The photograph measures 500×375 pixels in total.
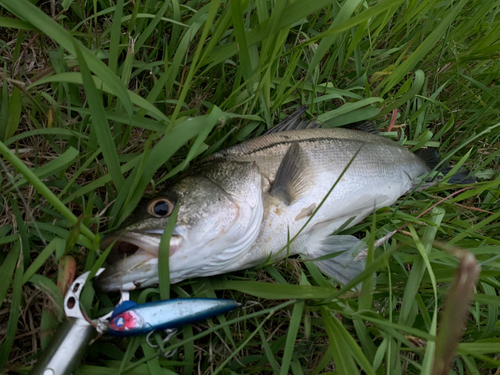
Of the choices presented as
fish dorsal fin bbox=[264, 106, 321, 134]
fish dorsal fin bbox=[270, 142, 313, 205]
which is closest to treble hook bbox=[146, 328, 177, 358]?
Answer: fish dorsal fin bbox=[270, 142, 313, 205]

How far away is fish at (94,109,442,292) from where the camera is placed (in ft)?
4.48

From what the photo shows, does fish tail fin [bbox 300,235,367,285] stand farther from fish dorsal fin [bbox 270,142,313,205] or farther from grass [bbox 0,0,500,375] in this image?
fish dorsal fin [bbox 270,142,313,205]

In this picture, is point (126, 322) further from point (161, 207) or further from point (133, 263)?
point (161, 207)

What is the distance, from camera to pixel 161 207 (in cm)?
145

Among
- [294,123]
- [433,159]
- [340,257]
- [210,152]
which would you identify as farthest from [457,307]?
[433,159]

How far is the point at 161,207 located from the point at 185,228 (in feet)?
0.54

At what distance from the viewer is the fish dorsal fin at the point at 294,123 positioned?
81.4 inches

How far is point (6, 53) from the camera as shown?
190 centimetres

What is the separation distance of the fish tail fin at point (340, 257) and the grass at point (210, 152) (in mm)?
97

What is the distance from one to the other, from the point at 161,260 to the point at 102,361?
23.0 inches

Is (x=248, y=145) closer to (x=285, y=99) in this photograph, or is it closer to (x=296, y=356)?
(x=285, y=99)

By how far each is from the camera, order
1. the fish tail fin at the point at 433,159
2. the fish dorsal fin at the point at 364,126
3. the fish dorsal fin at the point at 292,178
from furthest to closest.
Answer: the fish tail fin at the point at 433,159, the fish dorsal fin at the point at 364,126, the fish dorsal fin at the point at 292,178

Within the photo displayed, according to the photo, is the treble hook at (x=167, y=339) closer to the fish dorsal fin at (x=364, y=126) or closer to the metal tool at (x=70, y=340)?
the metal tool at (x=70, y=340)

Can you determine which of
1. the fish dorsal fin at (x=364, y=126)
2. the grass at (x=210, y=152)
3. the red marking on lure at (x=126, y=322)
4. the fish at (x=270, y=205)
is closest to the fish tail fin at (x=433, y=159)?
the grass at (x=210, y=152)
